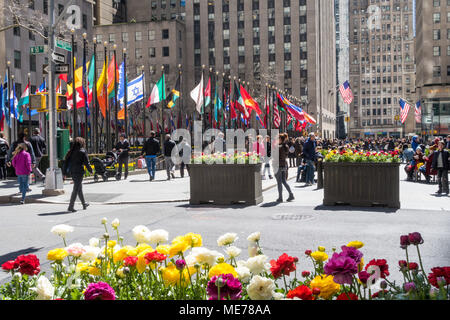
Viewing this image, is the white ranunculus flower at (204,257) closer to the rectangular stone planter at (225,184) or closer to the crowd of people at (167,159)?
the crowd of people at (167,159)

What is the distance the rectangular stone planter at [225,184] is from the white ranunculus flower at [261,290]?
37.1ft

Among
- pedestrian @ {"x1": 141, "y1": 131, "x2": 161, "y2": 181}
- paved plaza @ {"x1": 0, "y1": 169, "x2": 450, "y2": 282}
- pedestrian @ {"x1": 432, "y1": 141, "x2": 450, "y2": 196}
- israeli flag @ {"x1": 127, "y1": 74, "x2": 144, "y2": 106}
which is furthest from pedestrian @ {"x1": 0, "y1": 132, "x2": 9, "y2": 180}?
pedestrian @ {"x1": 432, "y1": 141, "x2": 450, "y2": 196}

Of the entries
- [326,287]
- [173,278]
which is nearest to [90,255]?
[173,278]

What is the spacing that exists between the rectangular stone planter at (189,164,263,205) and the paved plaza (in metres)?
0.42

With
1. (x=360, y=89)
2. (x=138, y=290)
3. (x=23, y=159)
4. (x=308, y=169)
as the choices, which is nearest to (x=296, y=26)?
(x=360, y=89)

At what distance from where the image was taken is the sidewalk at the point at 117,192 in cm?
1529

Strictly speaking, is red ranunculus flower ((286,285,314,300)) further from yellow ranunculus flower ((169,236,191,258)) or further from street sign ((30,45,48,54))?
street sign ((30,45,48,54))

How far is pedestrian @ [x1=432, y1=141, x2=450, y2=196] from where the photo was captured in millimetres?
16656

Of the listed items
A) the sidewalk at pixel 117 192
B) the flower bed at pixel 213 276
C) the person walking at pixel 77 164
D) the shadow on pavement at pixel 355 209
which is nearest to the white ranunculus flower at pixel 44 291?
the flower bed at pixel 213 276

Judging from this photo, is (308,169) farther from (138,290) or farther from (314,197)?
(138,290)

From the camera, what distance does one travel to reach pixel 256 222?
10.9 meters

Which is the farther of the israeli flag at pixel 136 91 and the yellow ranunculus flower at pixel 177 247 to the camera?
the israeli flag at pixel 136 91
